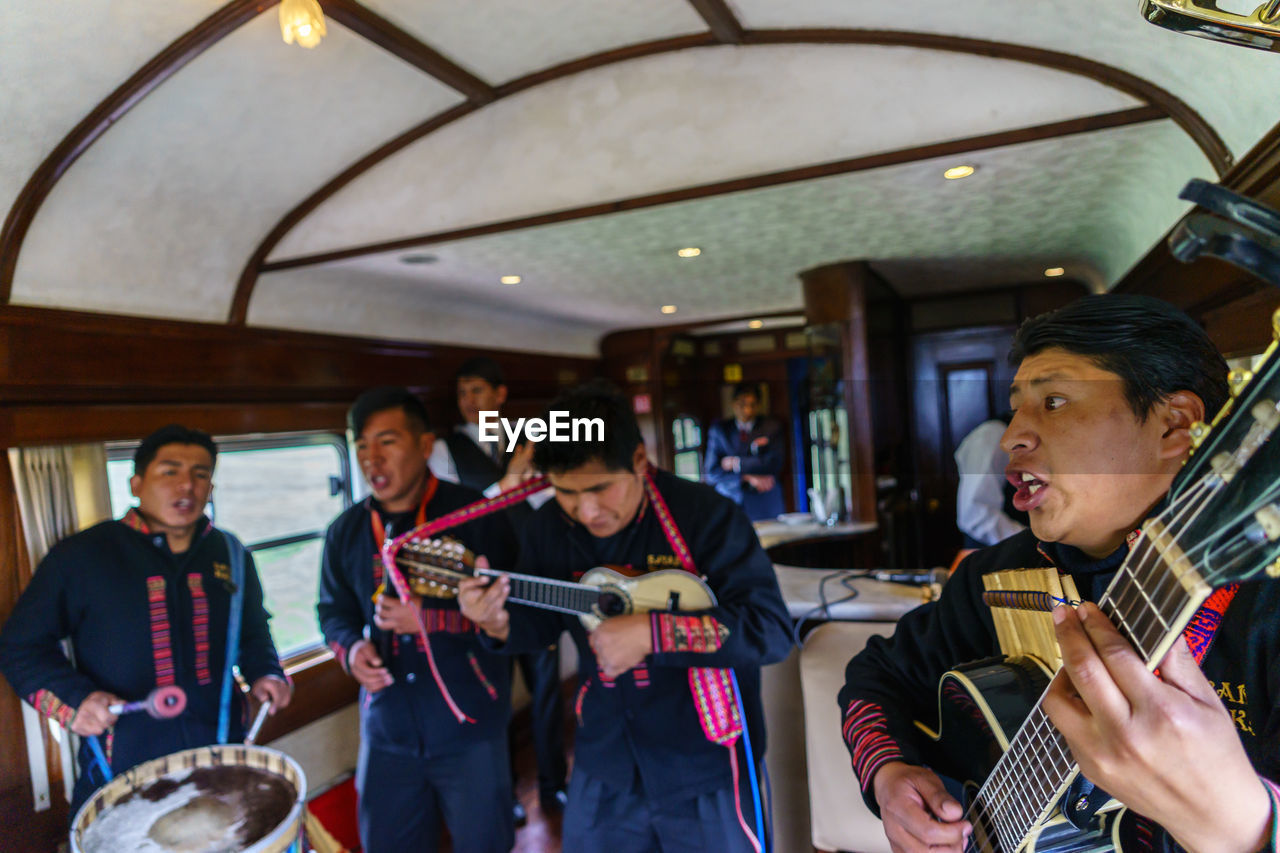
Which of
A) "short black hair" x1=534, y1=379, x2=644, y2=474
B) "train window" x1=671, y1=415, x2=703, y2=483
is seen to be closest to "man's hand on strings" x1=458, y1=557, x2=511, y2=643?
"short black hair" x1=534, y1=379, x2=644, y2=474

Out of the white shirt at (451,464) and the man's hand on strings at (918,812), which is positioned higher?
the white shirt at (451,464)

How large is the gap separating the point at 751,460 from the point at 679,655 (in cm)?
433

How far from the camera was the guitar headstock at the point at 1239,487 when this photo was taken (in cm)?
59

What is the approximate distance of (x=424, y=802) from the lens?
2363 mm

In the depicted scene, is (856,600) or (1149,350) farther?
(856,600)

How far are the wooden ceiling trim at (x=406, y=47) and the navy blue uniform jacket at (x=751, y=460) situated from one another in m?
3.88

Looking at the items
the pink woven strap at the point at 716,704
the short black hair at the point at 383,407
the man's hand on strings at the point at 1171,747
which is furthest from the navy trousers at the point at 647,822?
the short black hair at the point at 383,407

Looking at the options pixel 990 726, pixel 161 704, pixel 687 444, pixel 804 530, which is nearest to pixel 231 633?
pixel 161 704

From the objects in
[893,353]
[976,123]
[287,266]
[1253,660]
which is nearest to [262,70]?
[287,266]

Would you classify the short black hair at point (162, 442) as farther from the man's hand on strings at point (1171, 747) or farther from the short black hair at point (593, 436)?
the man's hand on strings at point (1171, 747)

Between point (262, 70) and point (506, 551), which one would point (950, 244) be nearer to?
point (506, 551)

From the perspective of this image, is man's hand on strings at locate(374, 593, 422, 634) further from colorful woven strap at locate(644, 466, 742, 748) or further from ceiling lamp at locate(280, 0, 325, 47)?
ceiling lamp at locate(280, 0, 325, 47)

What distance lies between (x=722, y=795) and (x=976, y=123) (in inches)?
87.7

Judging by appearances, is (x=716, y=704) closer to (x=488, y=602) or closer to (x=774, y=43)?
(x=488, y=602)
